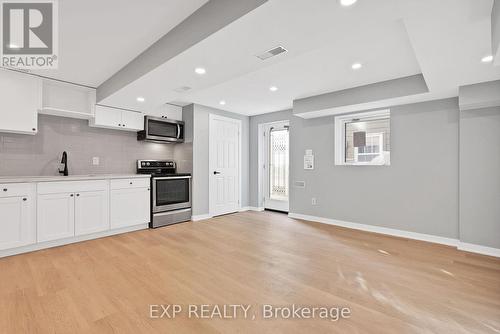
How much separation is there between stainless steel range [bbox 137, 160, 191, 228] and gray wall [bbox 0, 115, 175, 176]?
25 centimetres

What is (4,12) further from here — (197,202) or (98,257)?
(197,202)

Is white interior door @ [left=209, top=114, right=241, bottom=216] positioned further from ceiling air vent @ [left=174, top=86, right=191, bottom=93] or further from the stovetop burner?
ceiling air vent @ [left=174, top=86, right=191, bottom=93]

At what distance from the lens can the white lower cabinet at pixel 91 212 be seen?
3.29 metres

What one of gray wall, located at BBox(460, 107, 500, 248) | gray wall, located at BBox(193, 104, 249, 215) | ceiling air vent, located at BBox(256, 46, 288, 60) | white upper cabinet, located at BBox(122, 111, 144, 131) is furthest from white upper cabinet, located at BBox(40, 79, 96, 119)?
gray wall, located at BBox(460, 107, 500, 248)

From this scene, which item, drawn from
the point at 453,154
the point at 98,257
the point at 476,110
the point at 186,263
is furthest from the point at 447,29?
the point at 98,257

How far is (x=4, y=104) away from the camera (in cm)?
293

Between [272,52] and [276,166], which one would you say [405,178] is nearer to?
[276,166]

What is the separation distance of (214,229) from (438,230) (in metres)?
3.46

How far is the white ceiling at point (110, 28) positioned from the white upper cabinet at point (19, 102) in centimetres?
49

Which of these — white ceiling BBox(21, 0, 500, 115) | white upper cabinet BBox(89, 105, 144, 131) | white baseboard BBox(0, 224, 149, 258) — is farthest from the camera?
white upper cabinet BBox(89, 105, 144, 131)

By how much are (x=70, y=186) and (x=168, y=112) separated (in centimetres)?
217

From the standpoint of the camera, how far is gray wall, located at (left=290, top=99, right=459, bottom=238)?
10.9ft

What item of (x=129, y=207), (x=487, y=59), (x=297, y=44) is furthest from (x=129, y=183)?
(x=487, y=59)

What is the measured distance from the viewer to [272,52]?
2.10 m
